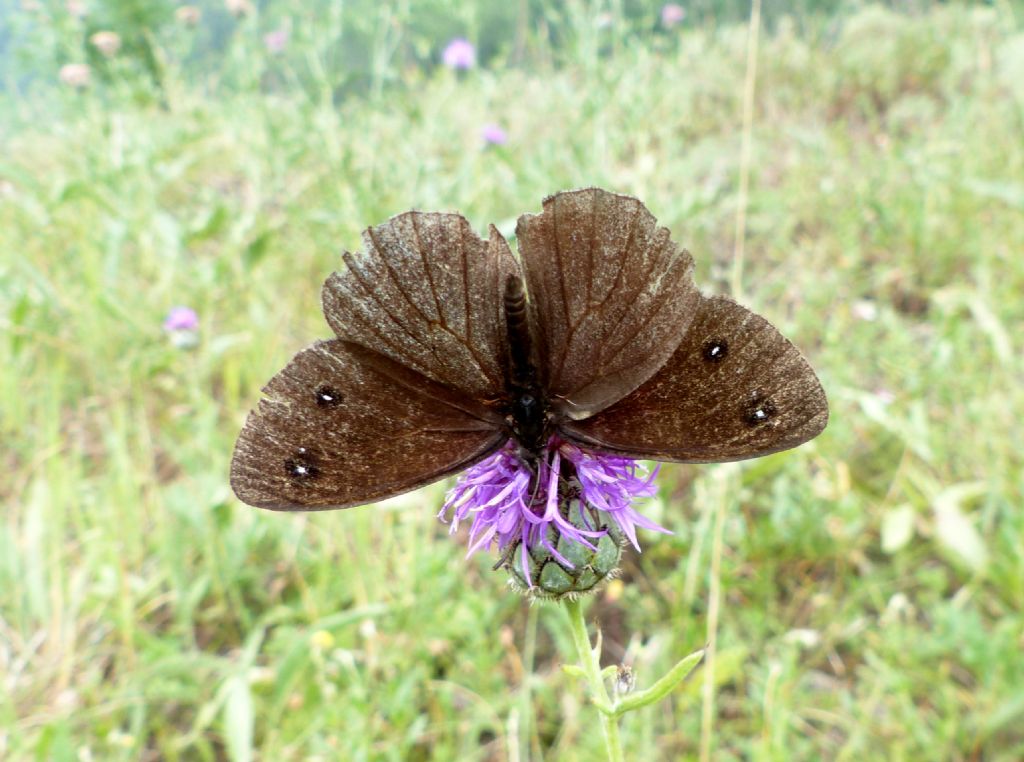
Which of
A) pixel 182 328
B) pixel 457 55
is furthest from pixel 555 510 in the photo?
pixel 457 55

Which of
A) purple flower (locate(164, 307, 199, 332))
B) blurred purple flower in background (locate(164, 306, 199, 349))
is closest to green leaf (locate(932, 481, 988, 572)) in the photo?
blurred purple flower in background (locate(164, 306, 199, 349))

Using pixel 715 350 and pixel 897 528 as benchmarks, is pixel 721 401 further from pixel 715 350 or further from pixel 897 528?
pixel 897 528

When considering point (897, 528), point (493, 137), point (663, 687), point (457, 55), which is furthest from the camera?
point (457, 55)

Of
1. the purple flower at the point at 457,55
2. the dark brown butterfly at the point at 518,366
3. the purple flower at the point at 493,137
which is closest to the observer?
the dark brown butterfly at the point at 518,366

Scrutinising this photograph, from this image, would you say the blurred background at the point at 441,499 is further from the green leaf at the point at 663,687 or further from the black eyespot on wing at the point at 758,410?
the black eyespot on wing at the point at 758,410

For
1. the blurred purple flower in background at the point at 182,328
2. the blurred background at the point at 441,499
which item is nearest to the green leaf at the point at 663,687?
the blurred background at the point at 441,499

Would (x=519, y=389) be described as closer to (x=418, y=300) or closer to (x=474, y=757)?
(x=418, y=300)
